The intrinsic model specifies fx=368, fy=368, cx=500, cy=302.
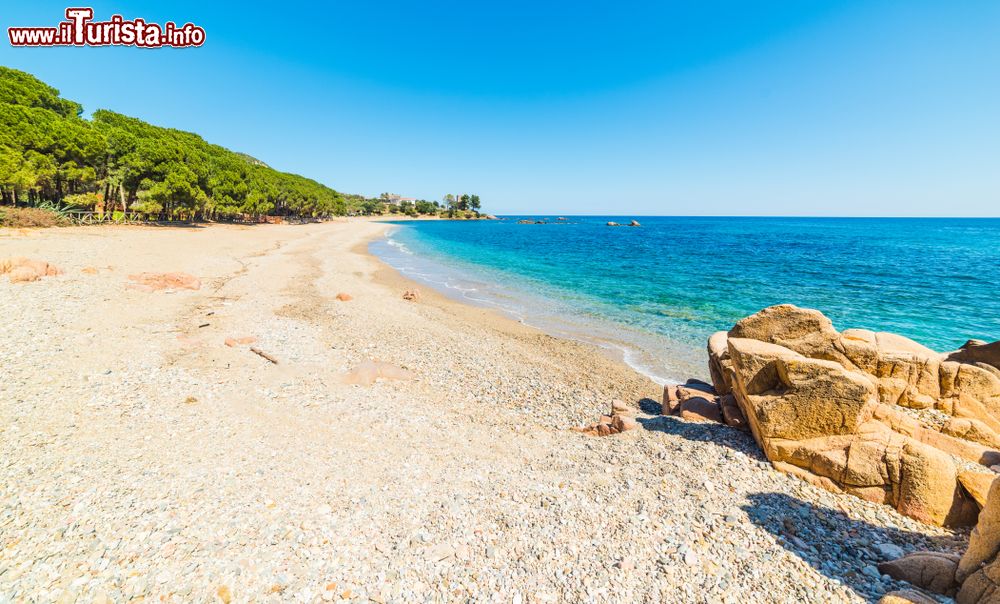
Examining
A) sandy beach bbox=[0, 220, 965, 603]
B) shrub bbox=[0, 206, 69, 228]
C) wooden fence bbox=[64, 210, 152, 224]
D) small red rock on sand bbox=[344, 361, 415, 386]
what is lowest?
sandy beach bbox=[0, 220, 965, 603]

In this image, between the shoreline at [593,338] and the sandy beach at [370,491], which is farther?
the shoreline at [593,338]

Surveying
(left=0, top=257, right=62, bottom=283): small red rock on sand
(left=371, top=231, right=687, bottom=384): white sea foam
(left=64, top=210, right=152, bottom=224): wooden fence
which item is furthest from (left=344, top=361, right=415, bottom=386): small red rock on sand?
(left=64, top=210, right=152, bottom=224): wooden fence

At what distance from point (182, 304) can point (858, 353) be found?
85.8 feet

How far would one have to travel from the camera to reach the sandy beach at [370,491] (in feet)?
16.4

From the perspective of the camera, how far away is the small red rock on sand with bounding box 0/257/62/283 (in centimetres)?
1711

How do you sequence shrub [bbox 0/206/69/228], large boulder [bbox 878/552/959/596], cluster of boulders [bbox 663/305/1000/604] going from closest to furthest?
1. large boulder [bbox 878/552/959/596]
2. cluster of boulders [bbox 663/305/1000/604]
3. shrub [bbox 0/206/69/228]

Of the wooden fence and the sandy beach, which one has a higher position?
the wooden fence

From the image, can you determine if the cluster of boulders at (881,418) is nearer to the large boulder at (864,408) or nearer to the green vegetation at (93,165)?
the large boulder at (864,408)

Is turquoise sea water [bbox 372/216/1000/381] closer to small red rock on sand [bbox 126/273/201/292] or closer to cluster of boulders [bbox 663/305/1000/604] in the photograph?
cluster of boulders [bbox 663/305/1000/604]

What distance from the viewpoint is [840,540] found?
5.89 metres

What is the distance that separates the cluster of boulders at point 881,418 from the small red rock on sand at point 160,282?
25.5 meters

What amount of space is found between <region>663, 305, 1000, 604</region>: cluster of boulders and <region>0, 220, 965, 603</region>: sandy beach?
460 mm

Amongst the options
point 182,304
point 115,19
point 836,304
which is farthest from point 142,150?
point 836,304

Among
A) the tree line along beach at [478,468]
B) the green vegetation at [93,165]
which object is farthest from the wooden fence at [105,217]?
the tree line along beach at [478,468]
